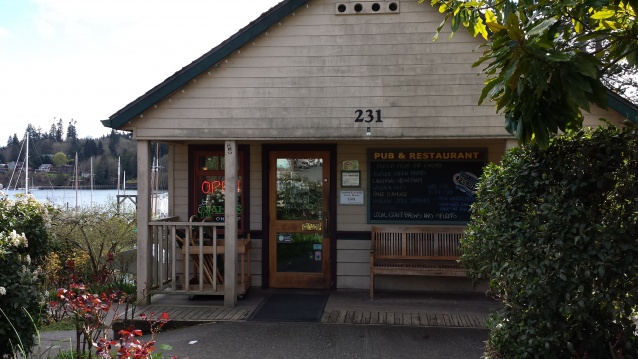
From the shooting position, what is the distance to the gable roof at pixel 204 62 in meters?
7.27

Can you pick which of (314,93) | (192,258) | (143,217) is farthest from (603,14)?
(192,258)

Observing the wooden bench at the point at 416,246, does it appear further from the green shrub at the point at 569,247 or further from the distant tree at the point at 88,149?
the distant tree at the point at 88,149

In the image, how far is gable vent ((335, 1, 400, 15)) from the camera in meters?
7.31

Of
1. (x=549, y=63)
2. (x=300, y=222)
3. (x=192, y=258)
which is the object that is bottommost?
(x=192, y=258)

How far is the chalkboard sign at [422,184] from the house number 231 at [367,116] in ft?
4.96

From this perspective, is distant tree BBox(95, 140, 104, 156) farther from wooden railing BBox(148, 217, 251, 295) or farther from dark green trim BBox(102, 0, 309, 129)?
dark green trim BBox(102, 0, 309, 129)

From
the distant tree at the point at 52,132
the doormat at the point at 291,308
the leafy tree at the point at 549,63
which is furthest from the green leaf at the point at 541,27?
the distant tree at the point at 52,132

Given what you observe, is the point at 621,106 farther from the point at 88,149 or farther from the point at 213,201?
the point at 88,149

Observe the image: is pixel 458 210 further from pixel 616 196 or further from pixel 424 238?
pixel 616 196

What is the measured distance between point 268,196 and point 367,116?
2466 mm

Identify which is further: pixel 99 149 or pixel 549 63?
pixel 99 149

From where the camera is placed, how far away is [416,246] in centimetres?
849

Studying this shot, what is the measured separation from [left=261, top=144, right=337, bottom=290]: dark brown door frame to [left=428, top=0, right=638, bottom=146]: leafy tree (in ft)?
16.3

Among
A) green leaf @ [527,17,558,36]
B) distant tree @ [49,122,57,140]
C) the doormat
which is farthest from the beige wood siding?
distant tree @ [49,122,57,140]
